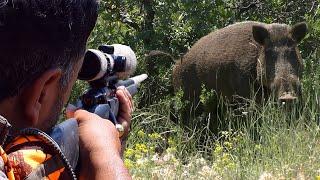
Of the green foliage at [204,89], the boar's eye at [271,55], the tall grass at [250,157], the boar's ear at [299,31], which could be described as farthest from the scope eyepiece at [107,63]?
the boar's eye at [271,55]

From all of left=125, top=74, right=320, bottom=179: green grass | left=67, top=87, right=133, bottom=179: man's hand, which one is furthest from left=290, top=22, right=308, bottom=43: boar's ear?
left=67, top=87, right=133, bottom=179: man's hand

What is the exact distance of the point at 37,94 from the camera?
138 cm

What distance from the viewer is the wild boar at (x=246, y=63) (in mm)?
8602

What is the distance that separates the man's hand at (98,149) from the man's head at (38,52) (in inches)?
6.9

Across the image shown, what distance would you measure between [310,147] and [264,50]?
12.6 ft

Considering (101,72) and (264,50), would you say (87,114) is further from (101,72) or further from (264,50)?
(264,50)

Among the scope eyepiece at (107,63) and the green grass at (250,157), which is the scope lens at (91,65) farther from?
the green grass at (250,157)

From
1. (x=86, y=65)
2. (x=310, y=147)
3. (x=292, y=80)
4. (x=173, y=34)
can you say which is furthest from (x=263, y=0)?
(x=86, y=65)

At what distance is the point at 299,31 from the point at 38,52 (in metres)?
7.57

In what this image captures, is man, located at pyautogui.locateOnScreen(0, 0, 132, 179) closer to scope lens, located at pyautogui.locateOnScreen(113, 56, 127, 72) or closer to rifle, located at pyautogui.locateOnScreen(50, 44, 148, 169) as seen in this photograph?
rifle, located at pyautogui.locateOnScreen(50, 44, 148, 169)

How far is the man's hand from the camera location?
1570mm

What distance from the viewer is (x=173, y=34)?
10.2 m

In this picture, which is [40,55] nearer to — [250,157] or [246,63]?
[250,157]

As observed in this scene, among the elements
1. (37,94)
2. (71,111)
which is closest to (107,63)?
(71,111)
